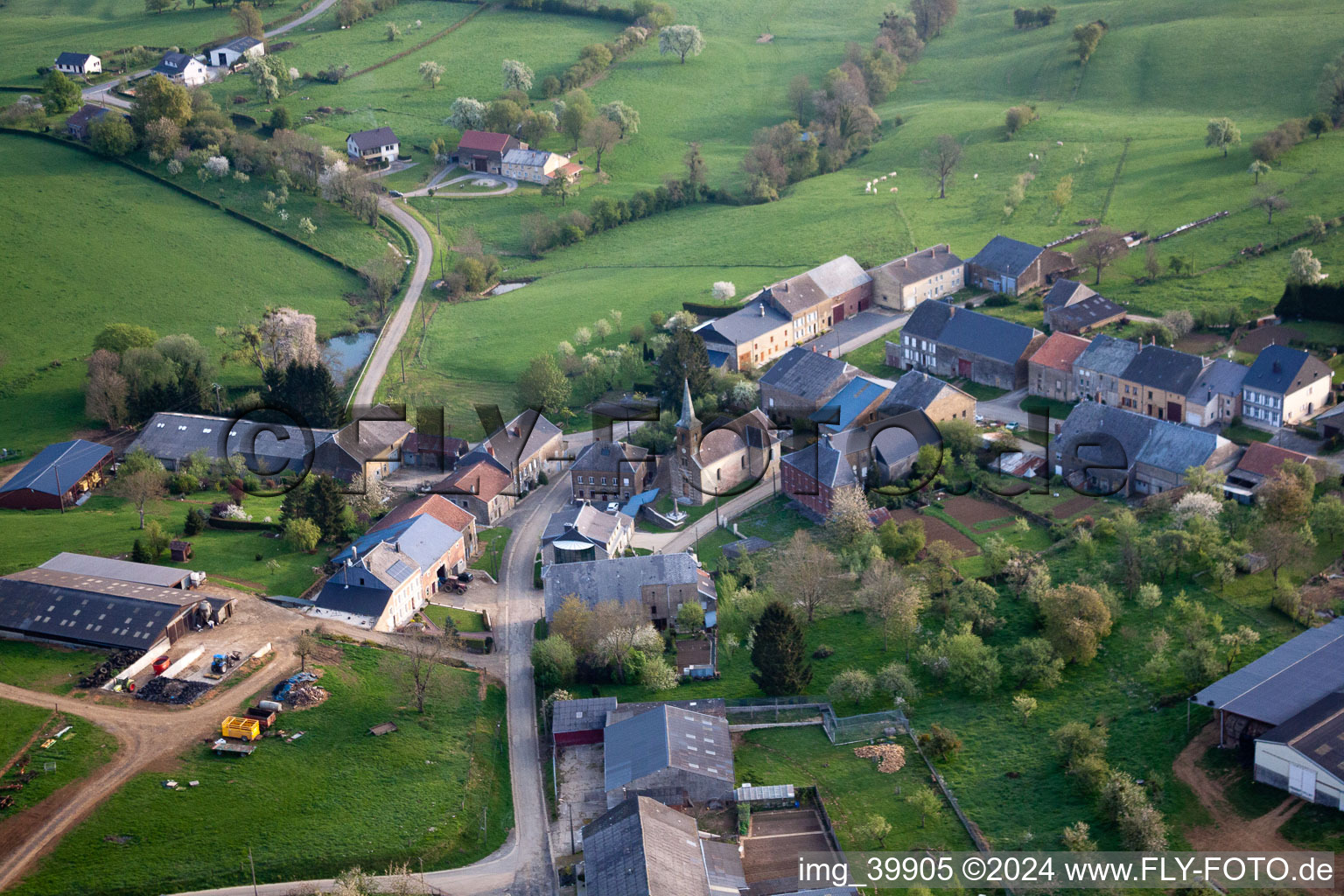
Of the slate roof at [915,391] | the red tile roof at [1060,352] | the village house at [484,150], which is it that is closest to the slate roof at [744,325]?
the slate roof at [915,391]

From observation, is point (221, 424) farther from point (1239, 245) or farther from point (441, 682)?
point (1239, 245)

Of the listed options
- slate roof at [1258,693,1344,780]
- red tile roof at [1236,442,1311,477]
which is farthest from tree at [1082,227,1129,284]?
slate roof at [1258,693,1344,780]

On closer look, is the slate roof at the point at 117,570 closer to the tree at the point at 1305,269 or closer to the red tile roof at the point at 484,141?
the tree at the point at 1305,269

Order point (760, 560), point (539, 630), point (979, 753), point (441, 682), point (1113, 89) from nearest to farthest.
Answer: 1. point (979, 753)
2. point (441, 682)
3. point (539, 630)
4. point (760, 560)
5. point (1113, 89)

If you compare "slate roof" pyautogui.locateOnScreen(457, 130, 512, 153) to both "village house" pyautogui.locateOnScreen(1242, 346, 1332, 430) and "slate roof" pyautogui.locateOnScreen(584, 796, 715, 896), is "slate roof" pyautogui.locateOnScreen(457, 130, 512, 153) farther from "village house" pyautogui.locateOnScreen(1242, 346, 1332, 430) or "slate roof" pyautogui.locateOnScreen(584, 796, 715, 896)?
"slate roof" pyautogui.locateOnScreen(584, 796, 715, 896)

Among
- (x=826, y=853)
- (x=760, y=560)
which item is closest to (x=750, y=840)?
(x=826, y=853)
